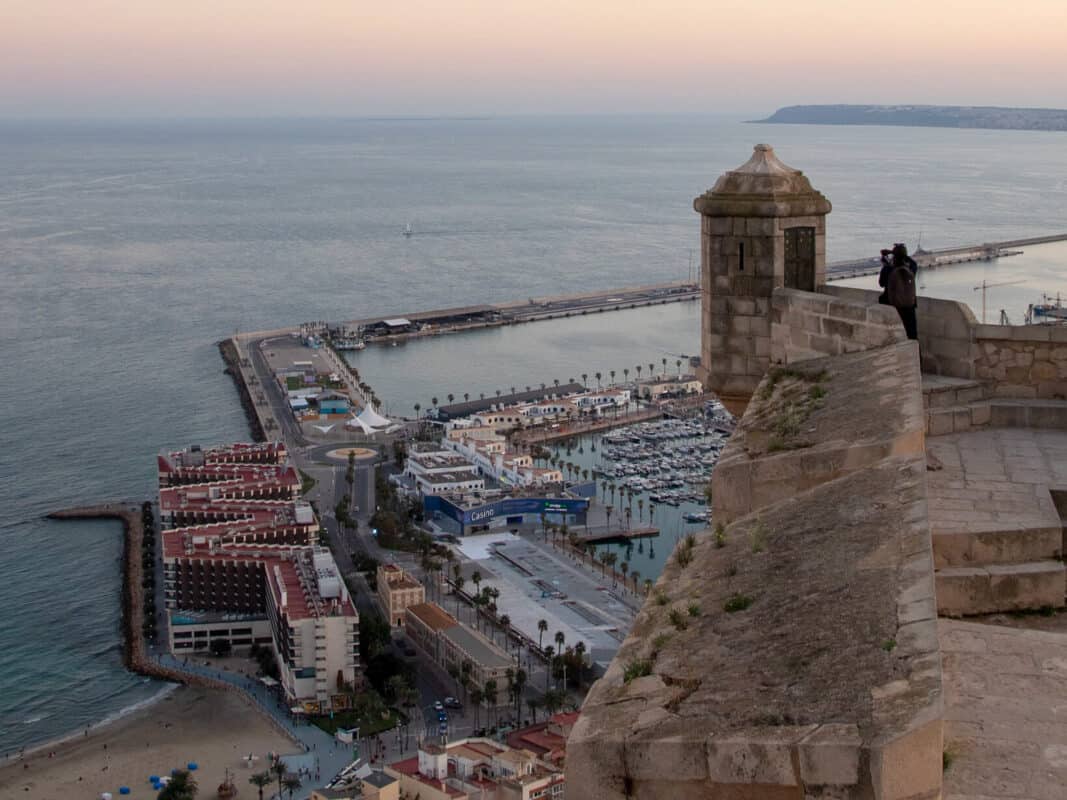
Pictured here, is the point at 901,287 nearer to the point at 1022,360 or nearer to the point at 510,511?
the point at 1022,360

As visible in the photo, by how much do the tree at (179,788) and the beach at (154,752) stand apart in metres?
0.45

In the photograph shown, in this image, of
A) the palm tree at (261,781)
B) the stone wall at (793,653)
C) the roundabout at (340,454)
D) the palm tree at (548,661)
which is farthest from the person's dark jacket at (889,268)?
the roundabout at (340,454)

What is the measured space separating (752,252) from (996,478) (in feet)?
8.97

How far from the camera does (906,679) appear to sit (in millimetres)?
2723

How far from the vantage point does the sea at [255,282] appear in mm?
31203

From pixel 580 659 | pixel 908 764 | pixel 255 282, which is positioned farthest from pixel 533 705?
pixel 255 282

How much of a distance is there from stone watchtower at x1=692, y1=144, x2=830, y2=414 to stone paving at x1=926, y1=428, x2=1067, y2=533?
1.77 metres

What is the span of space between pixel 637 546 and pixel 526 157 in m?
144

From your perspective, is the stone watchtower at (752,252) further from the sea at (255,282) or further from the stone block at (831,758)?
the sea at (255,282)

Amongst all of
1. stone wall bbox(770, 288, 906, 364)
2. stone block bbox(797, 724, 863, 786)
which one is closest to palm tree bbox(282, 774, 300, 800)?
stone wall bbox(770, 288, 906, 364)

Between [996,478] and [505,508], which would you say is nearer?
[996,478]

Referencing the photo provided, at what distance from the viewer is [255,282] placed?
74312 mm

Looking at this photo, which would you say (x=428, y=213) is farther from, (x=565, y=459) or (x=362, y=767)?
(x=362, y=767)

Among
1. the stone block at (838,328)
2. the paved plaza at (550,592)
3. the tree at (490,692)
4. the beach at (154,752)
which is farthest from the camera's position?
the paved plaza at (550,592)
